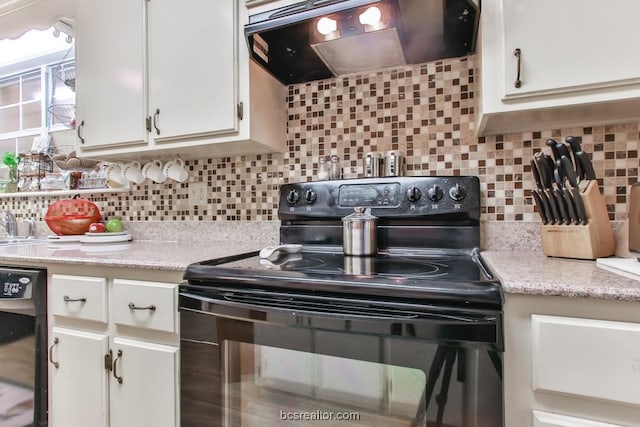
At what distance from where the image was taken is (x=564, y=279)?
75 centimetres

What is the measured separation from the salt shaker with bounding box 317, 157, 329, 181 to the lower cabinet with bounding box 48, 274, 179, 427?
28.7 inches

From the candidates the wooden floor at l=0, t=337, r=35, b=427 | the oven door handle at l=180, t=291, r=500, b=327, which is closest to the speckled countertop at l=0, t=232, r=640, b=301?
the oven door handle at l=180, t=291, r=500, b=327

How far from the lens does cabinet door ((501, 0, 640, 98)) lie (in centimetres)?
90

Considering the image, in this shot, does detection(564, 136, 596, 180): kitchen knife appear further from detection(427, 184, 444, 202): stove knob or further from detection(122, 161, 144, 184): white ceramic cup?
detection(122, 161, 144, 184): white ceramic cup

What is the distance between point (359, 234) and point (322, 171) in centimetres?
38

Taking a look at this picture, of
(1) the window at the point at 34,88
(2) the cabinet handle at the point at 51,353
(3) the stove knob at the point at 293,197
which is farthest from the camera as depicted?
(1) the window at the point at 34,88

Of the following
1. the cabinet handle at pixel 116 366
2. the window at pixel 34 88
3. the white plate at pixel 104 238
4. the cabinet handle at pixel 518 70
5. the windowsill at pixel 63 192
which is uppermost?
the window at pixel 34 88

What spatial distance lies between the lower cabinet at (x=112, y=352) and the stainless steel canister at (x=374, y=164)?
32.9 inches

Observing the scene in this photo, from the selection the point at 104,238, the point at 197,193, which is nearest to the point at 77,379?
the point at 104,238

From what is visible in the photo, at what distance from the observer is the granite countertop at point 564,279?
0.66 m

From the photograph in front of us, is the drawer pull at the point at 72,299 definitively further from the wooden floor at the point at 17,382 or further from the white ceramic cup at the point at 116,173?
the white ceramic cup at the point at 116,173

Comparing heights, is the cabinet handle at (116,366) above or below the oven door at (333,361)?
A: below

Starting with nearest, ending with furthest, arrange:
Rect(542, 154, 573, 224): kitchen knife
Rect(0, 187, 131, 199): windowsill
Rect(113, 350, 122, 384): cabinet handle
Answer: Rect(542, 154, 573, 224): kitchen knife < Rect(113, 350, 122, 384): cabinet handle < Rect(0, 187, 131, 199): windowsill

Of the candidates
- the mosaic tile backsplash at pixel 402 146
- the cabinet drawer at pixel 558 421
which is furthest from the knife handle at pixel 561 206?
the cabinet drawer at pixel 558 421
